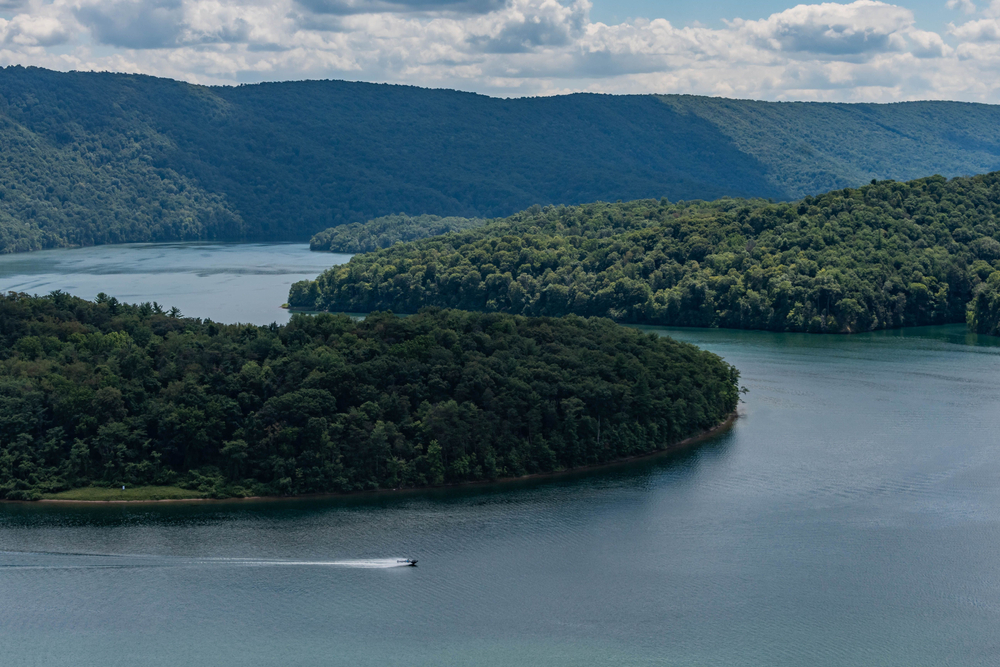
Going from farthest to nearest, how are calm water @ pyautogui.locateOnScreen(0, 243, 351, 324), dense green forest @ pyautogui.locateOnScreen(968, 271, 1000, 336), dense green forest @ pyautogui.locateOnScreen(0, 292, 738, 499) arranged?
calm water @ pyautogui.locateOnScreen(0, 243, 351, 324) < dense green forest @ pyautogui.locateOnScreen(968, 271, 1000, 336) < dense green forest @ pyautogui.locateOnScreen(0, 292, 738, 499)

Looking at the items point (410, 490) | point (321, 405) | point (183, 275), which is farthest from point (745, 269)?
point (183, 275)

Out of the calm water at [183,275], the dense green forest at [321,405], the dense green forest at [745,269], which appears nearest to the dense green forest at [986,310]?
the dense green forest at [745,269]

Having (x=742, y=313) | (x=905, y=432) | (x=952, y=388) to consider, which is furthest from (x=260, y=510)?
(x=742, y=313)

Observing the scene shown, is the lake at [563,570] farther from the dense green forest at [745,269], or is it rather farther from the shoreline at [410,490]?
the dense green forest at [745,269]

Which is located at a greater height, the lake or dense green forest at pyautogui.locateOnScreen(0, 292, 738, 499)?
dense green forest at pyautogui.locateOnScreen(0, 292, 738, 499)

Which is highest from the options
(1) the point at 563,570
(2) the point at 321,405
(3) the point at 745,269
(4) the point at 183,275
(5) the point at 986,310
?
(3) the point at 745,269

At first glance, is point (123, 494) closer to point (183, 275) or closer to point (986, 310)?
point (986, 310)

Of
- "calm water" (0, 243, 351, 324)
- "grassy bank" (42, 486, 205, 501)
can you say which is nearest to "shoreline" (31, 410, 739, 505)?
"grassy bank" (42, 486, 205, 501)

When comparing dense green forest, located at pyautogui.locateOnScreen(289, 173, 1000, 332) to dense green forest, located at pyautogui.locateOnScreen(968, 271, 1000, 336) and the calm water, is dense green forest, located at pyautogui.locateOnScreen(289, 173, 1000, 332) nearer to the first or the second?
dense green forest, located at pyautogui.locateOnScreen(968, 271, 1000, 336)
